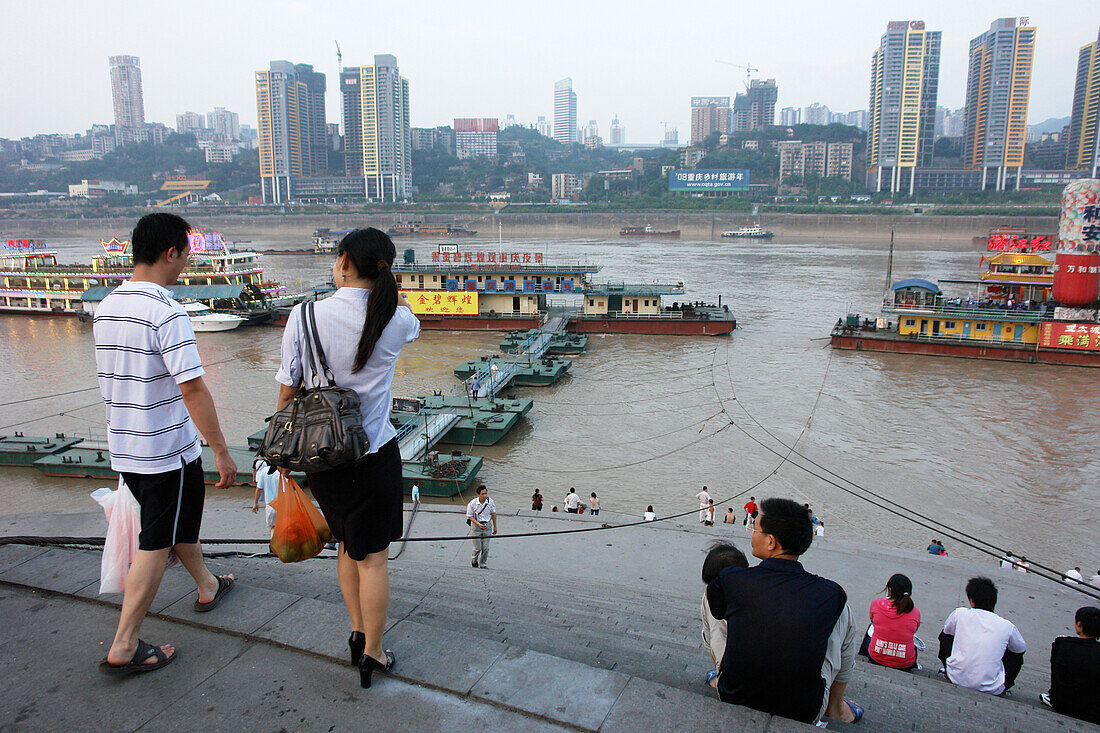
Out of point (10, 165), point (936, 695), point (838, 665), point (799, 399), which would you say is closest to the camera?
point (838, 665)

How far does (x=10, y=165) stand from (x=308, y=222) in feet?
447

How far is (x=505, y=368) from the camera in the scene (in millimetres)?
21875

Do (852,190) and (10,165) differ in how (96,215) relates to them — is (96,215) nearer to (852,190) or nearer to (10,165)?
(10,165)

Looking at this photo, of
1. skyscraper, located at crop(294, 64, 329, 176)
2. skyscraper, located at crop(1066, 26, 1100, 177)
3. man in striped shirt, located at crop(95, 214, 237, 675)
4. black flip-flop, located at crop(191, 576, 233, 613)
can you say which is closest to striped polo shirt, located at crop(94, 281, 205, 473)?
man in striped shirt, located at crop(95, 214, 237, 675)

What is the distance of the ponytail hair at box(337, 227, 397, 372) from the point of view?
2.49 meters

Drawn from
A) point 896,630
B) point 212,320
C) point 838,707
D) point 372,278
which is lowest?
point 212,320

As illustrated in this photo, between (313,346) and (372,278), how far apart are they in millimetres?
320

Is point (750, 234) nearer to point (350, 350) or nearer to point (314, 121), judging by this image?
point (350, 350)

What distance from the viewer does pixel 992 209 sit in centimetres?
9131

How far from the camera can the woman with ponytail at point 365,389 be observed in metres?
2.50

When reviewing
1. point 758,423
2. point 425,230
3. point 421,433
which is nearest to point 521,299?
point 758,423

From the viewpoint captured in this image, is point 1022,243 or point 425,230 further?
point 425,230

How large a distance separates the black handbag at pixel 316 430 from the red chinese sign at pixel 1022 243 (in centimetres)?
4060

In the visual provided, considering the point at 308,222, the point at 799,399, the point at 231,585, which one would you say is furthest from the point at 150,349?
the point at 308,222
